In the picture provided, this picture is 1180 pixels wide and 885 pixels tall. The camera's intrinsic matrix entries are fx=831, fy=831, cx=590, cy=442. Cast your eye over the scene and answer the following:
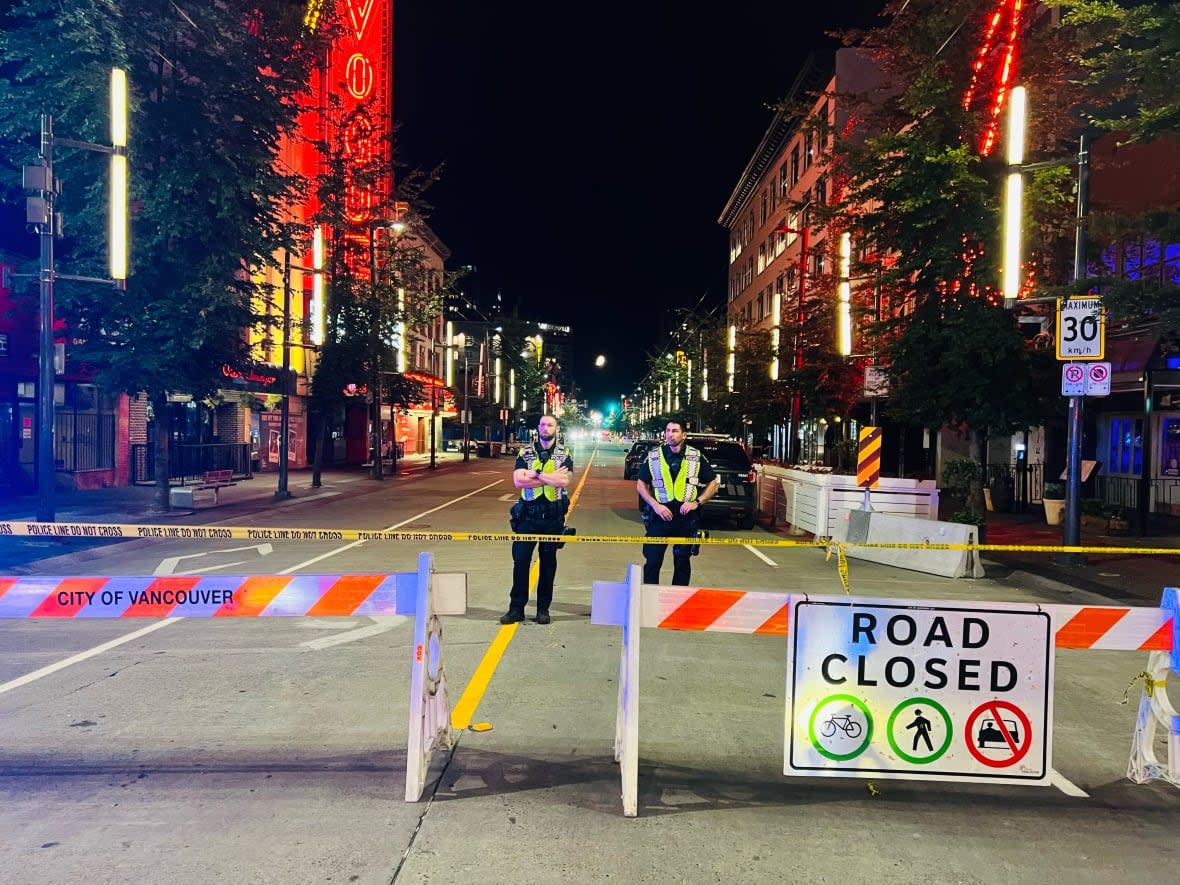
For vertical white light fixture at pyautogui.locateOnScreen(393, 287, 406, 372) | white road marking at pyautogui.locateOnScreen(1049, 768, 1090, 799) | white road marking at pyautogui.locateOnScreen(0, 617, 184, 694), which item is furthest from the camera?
vertical white light fixture at pyautogui.locateOnScreen(393, 287, 406, 372)

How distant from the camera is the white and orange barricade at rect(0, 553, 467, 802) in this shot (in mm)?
4543

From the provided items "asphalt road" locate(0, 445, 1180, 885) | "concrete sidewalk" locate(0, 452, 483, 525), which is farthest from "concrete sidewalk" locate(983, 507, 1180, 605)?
"concrete sidewalk" locate(0, 452, 483, 525)

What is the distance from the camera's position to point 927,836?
4.01 m

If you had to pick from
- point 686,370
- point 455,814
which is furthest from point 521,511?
point 686,370

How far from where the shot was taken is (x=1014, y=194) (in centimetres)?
1151

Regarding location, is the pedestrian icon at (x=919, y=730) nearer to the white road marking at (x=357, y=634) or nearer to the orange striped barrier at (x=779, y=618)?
the orange striped barrier at (x=779, y=618)

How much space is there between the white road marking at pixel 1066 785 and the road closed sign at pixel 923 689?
20.9 inches

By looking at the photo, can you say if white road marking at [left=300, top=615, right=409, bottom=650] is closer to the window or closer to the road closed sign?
the road closed sign

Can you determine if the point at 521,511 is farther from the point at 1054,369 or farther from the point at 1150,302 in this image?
the point at 1054,369

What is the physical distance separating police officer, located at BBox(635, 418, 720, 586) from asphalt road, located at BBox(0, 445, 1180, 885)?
29.7 inches

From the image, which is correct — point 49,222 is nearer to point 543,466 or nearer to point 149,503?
point 149,503

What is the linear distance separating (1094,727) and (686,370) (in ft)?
158

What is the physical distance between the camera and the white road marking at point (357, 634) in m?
7.58

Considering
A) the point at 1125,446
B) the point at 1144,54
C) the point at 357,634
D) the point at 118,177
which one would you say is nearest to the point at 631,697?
the point at 357,634
